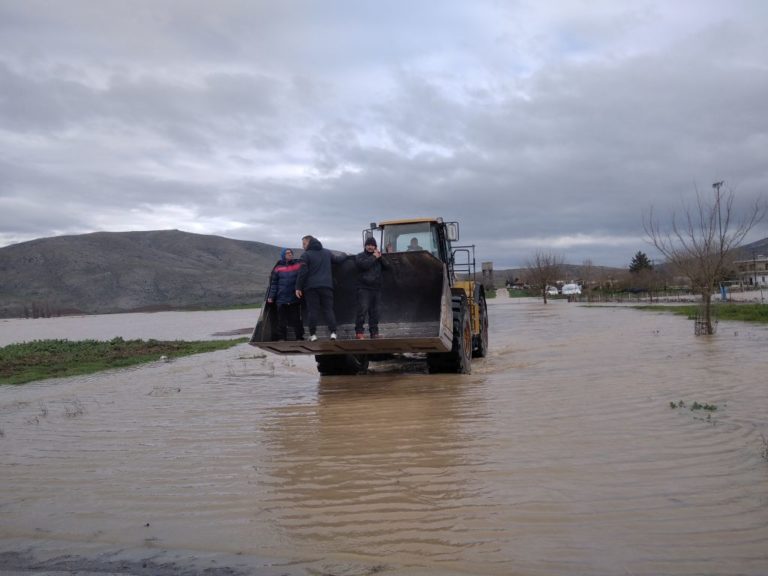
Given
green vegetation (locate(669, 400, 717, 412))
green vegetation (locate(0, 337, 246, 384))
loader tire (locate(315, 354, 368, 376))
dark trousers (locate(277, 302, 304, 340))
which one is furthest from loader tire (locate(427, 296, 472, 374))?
green vegetation (locate(0, 337, 246, 384))

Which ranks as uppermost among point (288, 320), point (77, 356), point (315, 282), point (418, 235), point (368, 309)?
point (418, 235)

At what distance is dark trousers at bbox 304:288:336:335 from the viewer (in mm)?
9852

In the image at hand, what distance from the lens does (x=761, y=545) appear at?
3.70m

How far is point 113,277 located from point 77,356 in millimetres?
91891

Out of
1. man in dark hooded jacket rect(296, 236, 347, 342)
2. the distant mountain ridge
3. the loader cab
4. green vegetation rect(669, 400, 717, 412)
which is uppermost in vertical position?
the distant mountain ridge

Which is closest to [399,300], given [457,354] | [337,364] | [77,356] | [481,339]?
[457,354]

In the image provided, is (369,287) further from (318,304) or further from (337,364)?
(337,364)

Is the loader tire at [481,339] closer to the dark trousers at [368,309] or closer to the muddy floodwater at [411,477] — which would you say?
the muddy floodwater at [411,477]

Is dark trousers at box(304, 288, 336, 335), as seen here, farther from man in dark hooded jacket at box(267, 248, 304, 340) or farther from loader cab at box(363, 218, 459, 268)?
loader cab at box(363, 218, 459, 268)

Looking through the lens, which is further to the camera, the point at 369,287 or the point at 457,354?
the point at 457,354

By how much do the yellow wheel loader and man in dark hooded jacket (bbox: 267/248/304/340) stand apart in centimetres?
13

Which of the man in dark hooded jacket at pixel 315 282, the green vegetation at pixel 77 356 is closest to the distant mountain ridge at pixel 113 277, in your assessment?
the green vegetation at pixel 77 356

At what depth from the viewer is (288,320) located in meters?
10.4

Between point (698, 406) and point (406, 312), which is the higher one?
point (406, 312)
